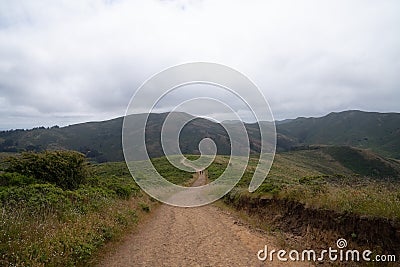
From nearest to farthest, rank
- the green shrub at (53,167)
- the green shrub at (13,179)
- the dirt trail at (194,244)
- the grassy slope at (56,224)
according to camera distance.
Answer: the grassy slope at (56,224) < the dirt trail at (194,244) < the green shrub at (13,179) < the green shrub at (53,167)

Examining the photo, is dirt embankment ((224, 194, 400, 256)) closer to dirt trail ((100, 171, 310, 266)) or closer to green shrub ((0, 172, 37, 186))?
dirt trail ((100, 171, 310, 266))

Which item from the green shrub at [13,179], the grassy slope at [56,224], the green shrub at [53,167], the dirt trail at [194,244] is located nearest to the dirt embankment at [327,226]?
the dirt trail at [194,244]

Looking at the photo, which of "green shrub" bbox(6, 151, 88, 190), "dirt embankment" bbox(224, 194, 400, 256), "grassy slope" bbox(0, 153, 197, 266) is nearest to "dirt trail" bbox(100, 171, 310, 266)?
"grassy slope" bbox(0, 153, 197, 266)

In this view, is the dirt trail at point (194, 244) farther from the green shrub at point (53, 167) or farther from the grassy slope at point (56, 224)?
the green shrub at point (53, 167)

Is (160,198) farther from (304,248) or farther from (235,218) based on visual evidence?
(304,248)

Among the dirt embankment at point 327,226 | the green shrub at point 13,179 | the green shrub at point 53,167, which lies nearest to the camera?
the dirt embankment at point 327,226

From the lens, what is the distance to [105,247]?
8641mm

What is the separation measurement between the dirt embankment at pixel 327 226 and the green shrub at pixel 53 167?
9.21 metres

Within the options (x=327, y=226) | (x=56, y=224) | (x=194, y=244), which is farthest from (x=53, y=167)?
(x=327, y=226)

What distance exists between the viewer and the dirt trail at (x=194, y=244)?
7578 mm

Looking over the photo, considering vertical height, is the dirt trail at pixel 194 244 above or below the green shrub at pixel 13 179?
below

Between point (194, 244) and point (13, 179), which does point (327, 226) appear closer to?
point (194, 244)

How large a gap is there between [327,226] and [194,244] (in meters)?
4.06

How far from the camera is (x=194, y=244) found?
9125 mm
